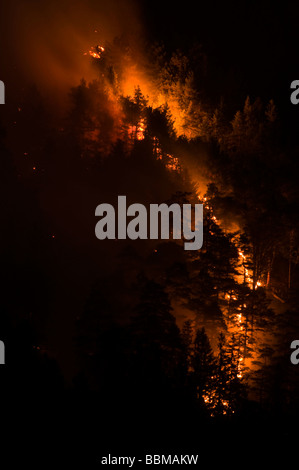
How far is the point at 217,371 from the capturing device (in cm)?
1441

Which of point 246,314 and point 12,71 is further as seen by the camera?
point 12,71

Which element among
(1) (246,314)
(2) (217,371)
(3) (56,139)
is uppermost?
(3) (56,139)

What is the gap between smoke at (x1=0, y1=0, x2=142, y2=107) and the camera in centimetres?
3703

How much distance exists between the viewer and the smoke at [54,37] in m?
37.0

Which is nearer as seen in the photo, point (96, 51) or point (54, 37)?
point (96, 51)

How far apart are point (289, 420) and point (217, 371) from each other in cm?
438

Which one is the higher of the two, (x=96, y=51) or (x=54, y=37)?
(x=54, y=37)

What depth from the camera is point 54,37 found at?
1650 inches

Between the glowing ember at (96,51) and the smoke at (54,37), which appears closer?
the smoke at (54,37)

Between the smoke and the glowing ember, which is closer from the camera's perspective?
the smoke

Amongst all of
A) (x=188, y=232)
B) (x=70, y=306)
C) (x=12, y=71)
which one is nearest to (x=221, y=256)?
(x=188, y=232)

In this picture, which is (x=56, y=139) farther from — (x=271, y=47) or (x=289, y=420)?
(x=271, y=47)
